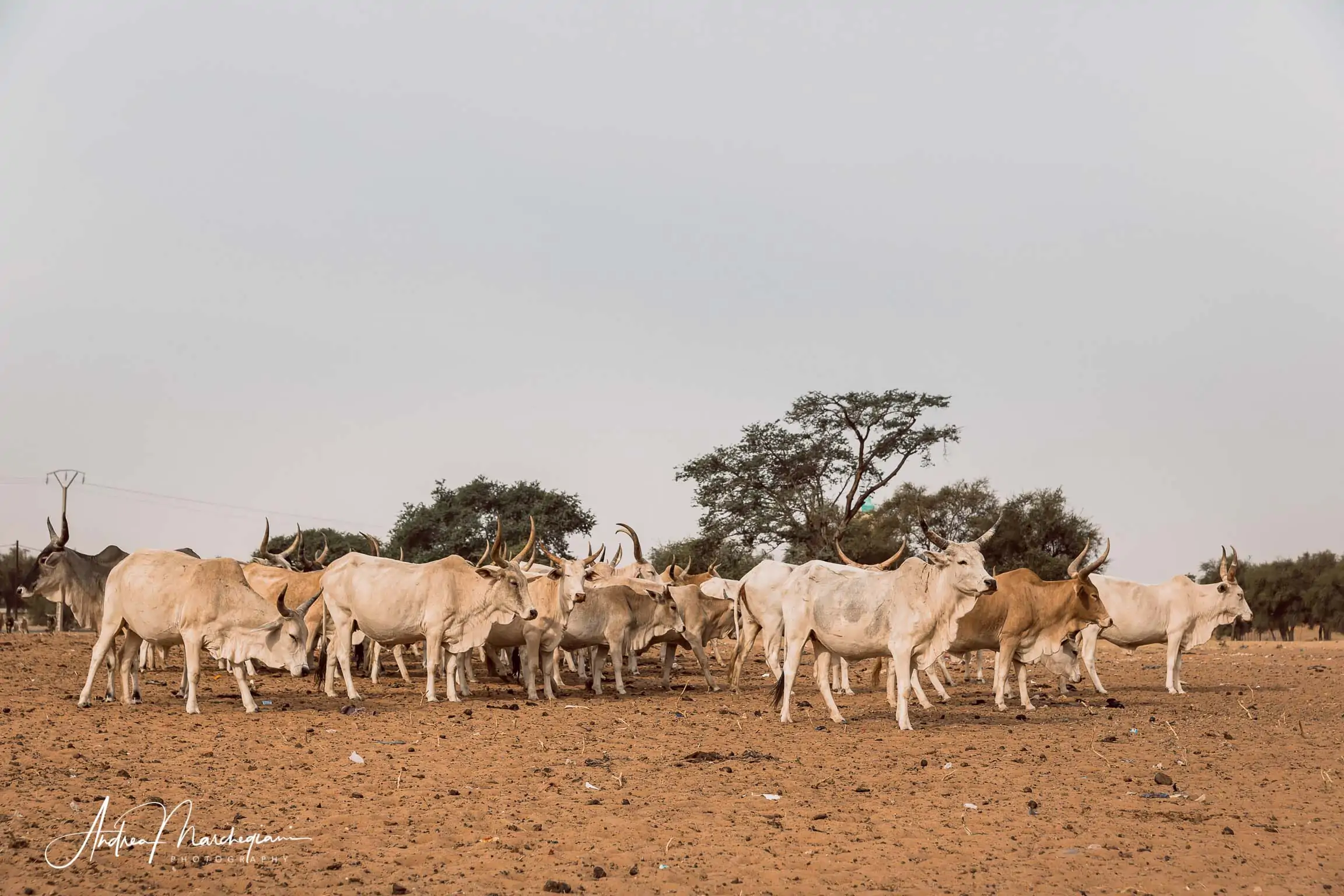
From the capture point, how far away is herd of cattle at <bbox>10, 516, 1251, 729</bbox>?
13.7m

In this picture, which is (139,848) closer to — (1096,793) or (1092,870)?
(1092,870)

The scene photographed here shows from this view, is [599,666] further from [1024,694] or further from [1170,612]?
[1170,612]

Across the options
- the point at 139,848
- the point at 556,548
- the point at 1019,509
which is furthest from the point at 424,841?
the point at 1019,509

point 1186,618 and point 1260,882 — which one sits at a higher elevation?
point 1186,618

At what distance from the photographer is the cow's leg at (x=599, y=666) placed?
→ 56.1 ft

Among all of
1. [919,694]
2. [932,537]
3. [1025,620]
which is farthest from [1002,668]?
[932,537]

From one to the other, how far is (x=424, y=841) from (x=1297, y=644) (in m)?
32.5

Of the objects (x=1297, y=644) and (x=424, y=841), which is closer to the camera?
(x=424, y=841)

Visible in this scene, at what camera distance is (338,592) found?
51.8ft

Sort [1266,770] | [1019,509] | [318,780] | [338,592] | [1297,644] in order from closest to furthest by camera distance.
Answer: [318,780] → [1266,770] → [338,592] → [1297,644] → [1019,509]

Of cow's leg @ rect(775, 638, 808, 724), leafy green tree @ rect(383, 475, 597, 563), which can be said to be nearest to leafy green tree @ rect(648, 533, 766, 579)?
leafy green tree @ rect(383, 475, 597, 563)

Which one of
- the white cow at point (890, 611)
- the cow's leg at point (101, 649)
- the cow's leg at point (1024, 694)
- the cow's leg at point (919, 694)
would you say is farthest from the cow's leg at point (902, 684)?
the cow's leg at point (101, 649)

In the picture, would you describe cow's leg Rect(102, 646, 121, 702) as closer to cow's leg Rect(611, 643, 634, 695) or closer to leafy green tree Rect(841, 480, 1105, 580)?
cow's leg Rect(611, 643, 634, 695)

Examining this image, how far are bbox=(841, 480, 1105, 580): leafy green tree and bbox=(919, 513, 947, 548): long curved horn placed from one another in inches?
1119
